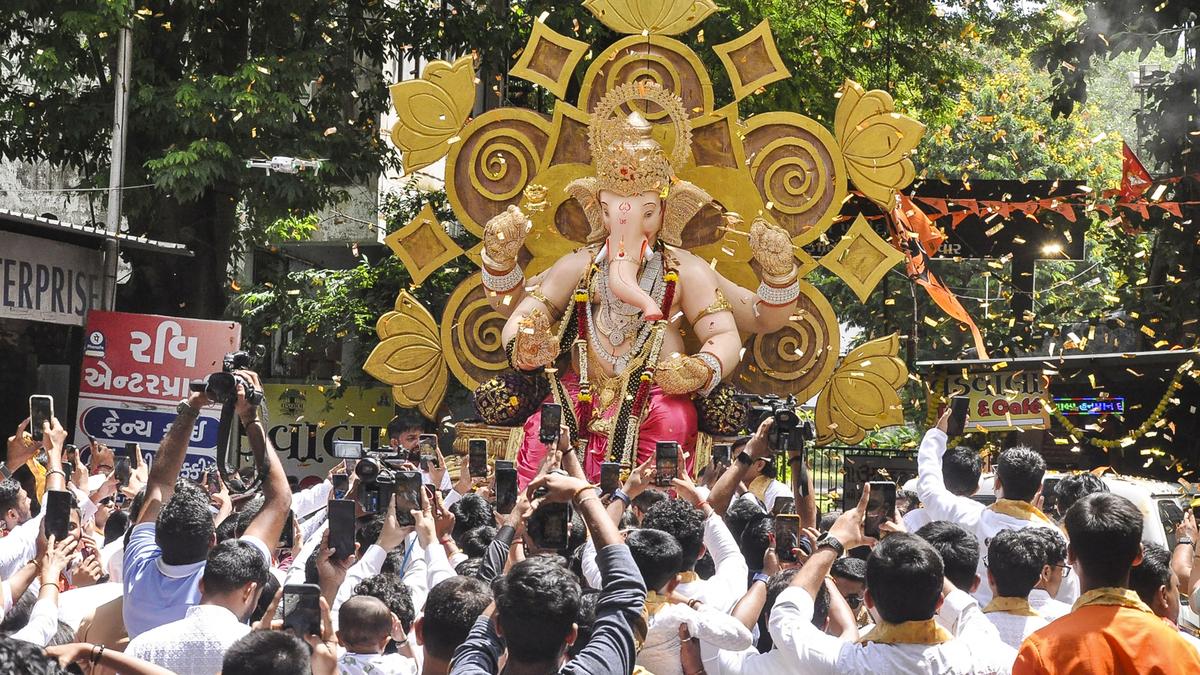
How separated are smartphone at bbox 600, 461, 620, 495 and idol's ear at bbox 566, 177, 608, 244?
562 cm

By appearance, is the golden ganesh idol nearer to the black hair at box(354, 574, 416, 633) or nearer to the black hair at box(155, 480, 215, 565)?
the black hair at box(155, 480, 215, 565)

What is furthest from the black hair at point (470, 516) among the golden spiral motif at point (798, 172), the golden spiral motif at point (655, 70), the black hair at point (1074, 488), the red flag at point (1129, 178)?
the red flag at point (1129, 178)

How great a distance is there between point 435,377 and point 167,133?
3476 millimetres

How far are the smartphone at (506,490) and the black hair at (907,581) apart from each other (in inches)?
56.5

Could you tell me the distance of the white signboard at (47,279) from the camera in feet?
38.1

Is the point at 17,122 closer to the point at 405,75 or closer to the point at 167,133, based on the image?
the point at 167,133

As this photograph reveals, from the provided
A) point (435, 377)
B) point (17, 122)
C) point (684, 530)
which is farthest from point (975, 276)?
point (684, 530)

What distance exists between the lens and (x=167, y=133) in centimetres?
1384

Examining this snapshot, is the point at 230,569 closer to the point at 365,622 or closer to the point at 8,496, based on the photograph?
the point at 365,622

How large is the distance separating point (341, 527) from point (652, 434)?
22.6 feet

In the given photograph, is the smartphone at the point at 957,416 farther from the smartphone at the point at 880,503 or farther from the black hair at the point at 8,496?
the black hair at the point at 8,496

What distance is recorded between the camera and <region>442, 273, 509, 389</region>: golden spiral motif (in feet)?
41.5

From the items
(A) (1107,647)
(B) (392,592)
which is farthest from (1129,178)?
(B) (392,592)

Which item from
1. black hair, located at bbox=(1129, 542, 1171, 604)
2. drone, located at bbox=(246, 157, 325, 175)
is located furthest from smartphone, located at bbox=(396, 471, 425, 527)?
drone, located at bbox=(246, 157, 325, 175)
